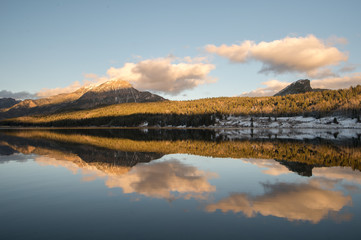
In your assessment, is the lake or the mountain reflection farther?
the mountain reflection

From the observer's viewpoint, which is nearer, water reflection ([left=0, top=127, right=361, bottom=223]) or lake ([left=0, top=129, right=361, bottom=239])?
lake ([left=0, top=129, right=361, bottom=239])

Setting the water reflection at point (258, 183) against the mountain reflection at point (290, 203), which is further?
the water reflection at point (258, 183)

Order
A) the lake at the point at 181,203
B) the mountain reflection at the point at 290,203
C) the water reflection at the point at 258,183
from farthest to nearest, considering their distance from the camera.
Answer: the water reflection at the point at 258,183, the mountain reflection at the point at 290,203, the lake at the point at 181,203

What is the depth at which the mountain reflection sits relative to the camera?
42.2 feet

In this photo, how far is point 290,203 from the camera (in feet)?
47.4

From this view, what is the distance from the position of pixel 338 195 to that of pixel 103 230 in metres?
14.8

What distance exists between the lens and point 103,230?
10945mm

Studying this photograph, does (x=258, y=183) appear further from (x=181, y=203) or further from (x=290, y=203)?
(x=181, y=203)

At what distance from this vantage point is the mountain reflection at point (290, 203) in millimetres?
12875

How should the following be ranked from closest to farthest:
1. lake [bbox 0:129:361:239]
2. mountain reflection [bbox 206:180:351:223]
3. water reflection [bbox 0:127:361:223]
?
lake [bbox 0:129:361:239]
mountain reflection [bbox 206:180:351:223]
water reflection [bbox 0:127:361:223]

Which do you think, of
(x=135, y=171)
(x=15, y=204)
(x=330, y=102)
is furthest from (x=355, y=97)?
(x=15, y=204)

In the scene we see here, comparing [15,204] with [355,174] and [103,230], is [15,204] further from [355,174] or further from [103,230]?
[355,174]

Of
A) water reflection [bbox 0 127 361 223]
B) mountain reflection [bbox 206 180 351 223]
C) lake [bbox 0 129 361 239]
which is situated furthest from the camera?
water reflection [bbox 0 127 361 223]

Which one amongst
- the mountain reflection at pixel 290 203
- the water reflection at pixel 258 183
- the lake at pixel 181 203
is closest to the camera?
the lake at pixel 181 203
